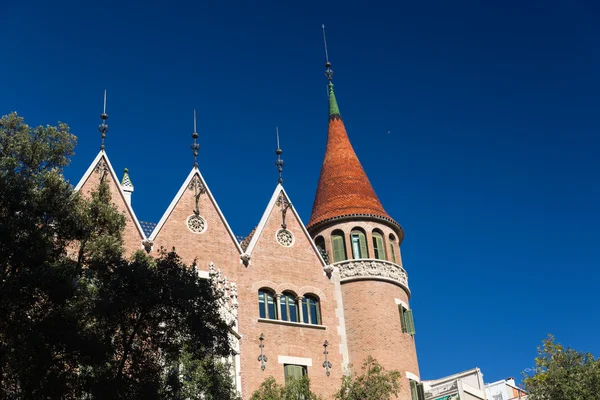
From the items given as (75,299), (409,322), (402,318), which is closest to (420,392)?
(409,322)

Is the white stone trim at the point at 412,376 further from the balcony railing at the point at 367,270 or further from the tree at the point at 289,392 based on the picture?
the tree at the point at 289,392

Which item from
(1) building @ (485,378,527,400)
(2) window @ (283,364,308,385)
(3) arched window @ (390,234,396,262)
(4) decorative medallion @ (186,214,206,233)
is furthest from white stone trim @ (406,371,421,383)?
(1) building @ (485,378,527,400)

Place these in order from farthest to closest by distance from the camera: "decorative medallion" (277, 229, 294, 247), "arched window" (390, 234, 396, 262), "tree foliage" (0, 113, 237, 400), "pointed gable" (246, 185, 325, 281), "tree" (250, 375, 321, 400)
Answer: "arched window" (390, 234, 396, 262) < "decorative medallion" (277, 229, 294, 247) < "pointed gable" (246, 185, 325, 281) < "tree" (250, 375, 321, 400) < "tree foliage" (0, 113, 237, 400)

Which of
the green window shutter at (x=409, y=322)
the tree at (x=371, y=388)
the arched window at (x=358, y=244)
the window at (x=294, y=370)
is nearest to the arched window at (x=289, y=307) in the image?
the window at (x=294, y=370)

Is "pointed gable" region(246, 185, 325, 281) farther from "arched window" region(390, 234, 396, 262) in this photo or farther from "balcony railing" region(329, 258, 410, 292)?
"arched window" region(390, 234, 396, 262)

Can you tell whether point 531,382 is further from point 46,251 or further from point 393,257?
point 46,251

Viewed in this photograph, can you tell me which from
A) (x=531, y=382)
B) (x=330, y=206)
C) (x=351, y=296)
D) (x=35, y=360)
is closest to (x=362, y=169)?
(x=330, y=206)

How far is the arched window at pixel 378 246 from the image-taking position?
3300cm

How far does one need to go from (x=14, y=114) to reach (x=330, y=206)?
17926 mm

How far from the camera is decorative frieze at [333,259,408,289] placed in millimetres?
32125

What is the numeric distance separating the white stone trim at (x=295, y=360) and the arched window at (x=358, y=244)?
16.7ft

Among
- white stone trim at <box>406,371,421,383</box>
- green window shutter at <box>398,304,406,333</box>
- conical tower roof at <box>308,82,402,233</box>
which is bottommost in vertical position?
white stone trim at <box>406,371,421,383</box>

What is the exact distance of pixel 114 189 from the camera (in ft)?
98.0

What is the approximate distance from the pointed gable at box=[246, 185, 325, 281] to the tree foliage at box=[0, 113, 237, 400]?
41.8 ft
